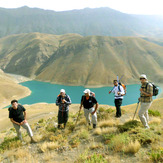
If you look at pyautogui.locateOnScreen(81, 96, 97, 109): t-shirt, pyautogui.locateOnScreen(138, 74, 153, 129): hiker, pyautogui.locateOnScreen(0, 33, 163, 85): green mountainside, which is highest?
pyautogui.locateOnScreen(138, 74, 153, 129): hiker

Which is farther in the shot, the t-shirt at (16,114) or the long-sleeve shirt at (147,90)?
the t-shirt at (16,114)

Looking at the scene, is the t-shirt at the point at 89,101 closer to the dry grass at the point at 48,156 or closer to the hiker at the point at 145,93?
the hiker at the point at 145,93

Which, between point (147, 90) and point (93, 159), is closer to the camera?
point (93, 159)

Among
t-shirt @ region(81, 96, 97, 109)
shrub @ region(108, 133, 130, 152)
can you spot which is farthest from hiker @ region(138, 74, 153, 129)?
t-shirt @ region(81, 96, 97, 109)

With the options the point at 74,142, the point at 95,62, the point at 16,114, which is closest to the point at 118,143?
the point at 74,142

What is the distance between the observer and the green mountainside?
3140 inches

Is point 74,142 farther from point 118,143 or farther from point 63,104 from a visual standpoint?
point 63,104

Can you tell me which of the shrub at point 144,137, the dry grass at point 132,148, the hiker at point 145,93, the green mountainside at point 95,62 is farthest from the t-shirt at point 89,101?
the green mountainside at point 95,62

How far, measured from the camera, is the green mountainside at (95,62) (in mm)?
79750

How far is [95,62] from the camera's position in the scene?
89.6 metres

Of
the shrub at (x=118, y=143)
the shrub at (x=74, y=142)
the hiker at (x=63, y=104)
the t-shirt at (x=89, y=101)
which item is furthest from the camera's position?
the hiker at (x=63, y=104)

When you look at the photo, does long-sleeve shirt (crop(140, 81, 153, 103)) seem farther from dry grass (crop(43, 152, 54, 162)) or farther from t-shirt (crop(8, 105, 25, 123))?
t-shirt (crop(8, 105, 25, 123))

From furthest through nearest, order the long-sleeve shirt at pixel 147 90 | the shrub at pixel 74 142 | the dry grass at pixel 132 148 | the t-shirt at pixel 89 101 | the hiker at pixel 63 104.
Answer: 1. the hiker at pixel 63 104
2. the t-shirt at pixel 89 101
3. the long-sleeve shirt at pixel 147 90
4. the shrub at pixel 74 142
5. the dry grass at pixel 132 148

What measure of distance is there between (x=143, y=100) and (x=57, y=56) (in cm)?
10667
